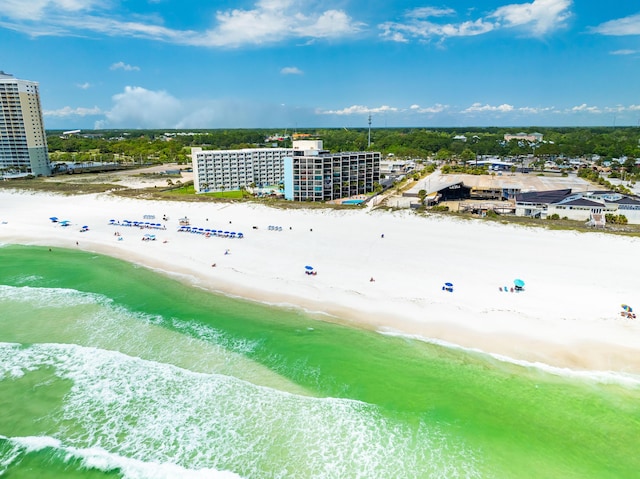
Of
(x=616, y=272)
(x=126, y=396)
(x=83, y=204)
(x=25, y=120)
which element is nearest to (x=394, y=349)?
(x=126, y=396)

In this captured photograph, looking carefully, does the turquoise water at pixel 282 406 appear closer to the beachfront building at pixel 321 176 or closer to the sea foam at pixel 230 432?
the sea foam at pixel 230 432

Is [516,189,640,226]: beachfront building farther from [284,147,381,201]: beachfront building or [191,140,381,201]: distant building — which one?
[191,140,381,201]: distant building

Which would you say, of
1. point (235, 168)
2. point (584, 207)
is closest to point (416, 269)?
point (584, 207)

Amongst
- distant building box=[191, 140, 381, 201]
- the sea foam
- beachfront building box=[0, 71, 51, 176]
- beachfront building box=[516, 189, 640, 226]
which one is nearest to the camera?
the sea foam

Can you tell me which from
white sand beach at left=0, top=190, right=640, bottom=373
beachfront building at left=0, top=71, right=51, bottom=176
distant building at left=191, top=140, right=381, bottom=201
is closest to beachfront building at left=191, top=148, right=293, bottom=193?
distant building at left=191, top=140, right=381, bottom=201

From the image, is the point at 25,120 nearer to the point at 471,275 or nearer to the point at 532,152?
the point at 471,275

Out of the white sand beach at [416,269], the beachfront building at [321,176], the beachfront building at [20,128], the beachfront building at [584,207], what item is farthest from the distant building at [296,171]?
the beachfront building at [20,128]
